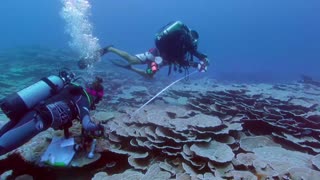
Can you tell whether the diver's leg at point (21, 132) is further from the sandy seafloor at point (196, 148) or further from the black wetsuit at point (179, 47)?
the black wetsuit at point (179, 47)

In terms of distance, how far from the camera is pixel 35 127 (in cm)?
430

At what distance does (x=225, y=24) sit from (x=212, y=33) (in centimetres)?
1228

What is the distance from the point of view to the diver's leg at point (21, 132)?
13.7 feet

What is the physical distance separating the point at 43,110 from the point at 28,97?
33cm

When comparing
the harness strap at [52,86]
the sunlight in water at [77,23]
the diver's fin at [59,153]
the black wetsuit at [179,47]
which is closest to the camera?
the diver's fin at [59,153]

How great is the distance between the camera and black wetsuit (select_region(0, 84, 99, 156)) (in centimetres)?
423

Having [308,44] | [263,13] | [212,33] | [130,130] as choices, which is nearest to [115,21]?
[212,33]

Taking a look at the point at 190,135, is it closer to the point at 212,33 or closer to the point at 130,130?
the point at 130,130

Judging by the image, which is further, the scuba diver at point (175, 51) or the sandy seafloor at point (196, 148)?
the scuba diver at point (175, 51)

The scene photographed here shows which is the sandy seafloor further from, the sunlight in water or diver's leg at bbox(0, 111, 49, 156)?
the sunlight in water

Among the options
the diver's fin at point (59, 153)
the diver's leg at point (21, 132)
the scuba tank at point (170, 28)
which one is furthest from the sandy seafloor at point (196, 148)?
the scuba tank at point (170, 28)

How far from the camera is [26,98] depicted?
441 centimetres

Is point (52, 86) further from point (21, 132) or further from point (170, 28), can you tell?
point (170, 28)

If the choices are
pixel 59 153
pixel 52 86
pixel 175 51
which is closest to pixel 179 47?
pixel 175 51
